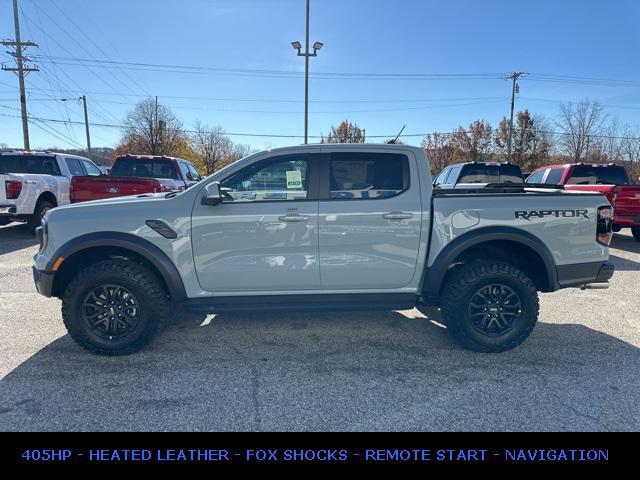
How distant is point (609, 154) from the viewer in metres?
42.0

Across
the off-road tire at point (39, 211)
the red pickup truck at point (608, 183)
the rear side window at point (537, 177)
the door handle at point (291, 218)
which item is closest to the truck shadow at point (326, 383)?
the door handle at point (291, 218)

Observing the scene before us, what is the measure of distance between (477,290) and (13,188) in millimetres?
10027

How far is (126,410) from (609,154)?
52624 millimetres

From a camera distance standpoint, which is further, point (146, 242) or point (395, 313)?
point (395, 313)

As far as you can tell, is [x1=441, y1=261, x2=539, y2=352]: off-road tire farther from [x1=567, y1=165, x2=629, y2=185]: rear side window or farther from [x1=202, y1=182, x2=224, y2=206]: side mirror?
[x1=567, y1=165, x2=629, y2=185]: rear side window

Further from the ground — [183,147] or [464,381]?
[183,147]

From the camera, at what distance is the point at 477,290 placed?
3615 mm

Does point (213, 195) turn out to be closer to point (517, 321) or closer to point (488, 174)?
point (517, 321)

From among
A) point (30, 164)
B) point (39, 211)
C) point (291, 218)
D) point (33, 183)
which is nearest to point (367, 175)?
point (291, 218)

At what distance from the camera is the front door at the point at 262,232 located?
11.3 ft

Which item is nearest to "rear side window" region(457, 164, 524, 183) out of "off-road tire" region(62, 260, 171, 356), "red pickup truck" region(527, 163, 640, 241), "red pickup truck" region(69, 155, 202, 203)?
"red pickup truck" region(527, 163, 640, 241)

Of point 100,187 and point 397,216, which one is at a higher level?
point 100,187
